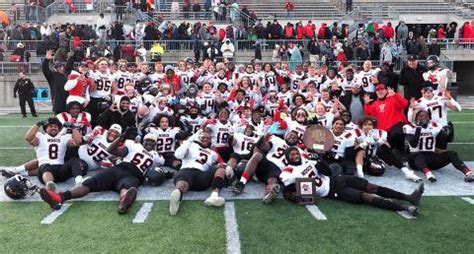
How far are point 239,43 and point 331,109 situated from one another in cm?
1198

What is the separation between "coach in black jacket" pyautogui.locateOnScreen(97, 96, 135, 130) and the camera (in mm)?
9180

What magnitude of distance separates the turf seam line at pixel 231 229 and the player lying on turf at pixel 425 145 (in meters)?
3.34

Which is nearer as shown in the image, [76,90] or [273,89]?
[76,90]

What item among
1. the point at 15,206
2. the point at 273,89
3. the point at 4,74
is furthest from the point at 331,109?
the point at 4,74

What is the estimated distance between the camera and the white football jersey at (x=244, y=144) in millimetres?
8486

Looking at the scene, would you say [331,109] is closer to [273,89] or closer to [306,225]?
[273,89]

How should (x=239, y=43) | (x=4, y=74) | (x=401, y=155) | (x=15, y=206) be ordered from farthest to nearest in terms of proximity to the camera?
1. (x=239, y=43)
2. (x=4, y=74)
3. (x=401, y=155)
4. (x=15, y=206)

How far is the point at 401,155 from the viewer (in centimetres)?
905

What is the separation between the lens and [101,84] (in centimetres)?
1049

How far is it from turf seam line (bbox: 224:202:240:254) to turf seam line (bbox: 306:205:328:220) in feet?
3.06

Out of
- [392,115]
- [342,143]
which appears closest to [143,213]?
[342,143]

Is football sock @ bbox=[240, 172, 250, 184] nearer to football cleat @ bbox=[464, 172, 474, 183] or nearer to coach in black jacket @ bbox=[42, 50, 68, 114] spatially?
football cleat @ bbox=[464, 172, 474, 183]

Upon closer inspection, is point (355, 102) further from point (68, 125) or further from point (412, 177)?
point (68, 125)

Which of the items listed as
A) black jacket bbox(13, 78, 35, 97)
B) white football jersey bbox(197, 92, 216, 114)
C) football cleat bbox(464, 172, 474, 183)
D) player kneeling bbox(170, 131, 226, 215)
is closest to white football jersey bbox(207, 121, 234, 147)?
player kneeling bbox(170, 131, 226, 215)
